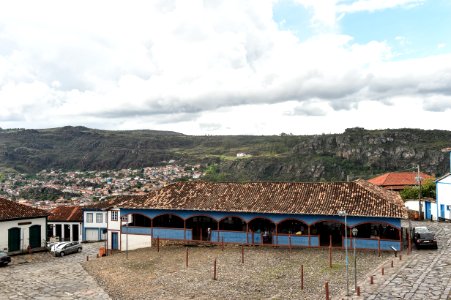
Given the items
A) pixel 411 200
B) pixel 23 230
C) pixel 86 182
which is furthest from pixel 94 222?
pixel 86 182

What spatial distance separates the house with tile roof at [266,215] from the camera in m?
29.5

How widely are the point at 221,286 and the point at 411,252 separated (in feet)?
44.2

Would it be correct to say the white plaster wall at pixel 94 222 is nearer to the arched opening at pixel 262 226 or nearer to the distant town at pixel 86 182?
the arched opening at pixel 262 226

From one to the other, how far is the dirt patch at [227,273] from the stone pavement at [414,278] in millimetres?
1143

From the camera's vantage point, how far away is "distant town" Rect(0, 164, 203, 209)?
98.9 meters

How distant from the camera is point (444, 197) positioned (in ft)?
134

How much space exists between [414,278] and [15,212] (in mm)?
29882

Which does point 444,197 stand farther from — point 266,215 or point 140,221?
point 140,221

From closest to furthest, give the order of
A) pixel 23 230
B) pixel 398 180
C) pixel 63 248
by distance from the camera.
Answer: pixel 63 248
pixel 23 230
pixel 398 180

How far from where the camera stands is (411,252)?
88.7 feet

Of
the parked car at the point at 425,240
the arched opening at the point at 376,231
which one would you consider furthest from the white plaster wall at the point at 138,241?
the parked car at the point at 425,240

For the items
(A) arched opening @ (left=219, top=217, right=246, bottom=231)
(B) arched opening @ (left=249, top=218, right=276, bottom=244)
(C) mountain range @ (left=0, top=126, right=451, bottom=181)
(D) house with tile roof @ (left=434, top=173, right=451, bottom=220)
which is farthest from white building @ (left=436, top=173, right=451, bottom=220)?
(C) mountain range @ (left=0, top=126, right=451, bottom=181)

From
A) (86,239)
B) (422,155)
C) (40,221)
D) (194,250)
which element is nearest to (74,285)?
(194,250)

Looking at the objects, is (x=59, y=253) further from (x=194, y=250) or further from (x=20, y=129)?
(x=20, y=129)
